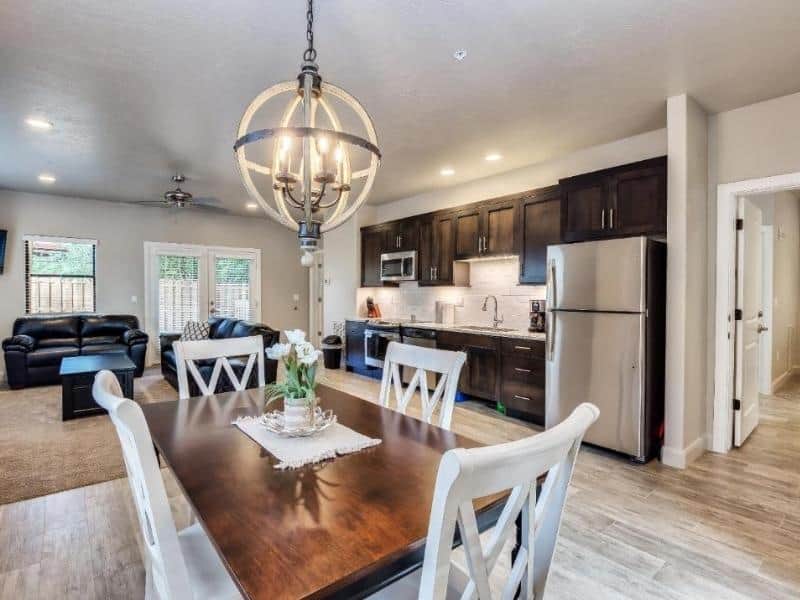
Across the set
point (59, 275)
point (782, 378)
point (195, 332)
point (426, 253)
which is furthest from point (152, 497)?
point (782, 378)

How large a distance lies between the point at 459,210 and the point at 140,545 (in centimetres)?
443

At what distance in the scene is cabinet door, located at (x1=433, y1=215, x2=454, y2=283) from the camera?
5500 millimetres

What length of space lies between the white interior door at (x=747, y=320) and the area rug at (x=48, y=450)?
4842 millimetres

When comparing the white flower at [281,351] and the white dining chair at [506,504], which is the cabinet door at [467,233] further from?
the white dining chair at [506,504]

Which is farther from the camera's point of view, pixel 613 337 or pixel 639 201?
pixel 639 201

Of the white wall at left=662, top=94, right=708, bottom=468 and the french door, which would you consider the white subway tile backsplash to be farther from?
A: the french door

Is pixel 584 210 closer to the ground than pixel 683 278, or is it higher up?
higher up

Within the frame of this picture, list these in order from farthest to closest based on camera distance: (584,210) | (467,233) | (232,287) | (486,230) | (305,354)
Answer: (232,287) < (467,233) < (486,230) < (584,210) < (305,354)

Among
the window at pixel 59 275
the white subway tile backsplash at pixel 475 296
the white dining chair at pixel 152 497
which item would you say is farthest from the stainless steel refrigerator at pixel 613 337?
the window at pixel 59 275

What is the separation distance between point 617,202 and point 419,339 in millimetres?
2738

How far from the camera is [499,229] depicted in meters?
4.90

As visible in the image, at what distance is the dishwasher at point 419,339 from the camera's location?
5.24 metres

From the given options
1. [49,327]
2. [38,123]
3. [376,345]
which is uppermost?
[38,123]

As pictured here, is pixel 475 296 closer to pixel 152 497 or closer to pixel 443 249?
pixel 443 249
